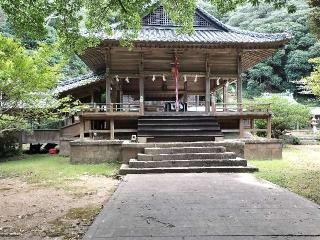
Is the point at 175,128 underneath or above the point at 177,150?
above

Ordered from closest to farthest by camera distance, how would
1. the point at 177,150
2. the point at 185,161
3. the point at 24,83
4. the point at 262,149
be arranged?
the point at 185,161 → the point at 177,150 → the point at 24,83 → the point at 262,149

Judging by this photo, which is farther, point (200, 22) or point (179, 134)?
point (200, 22)

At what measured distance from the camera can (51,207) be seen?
7719mm

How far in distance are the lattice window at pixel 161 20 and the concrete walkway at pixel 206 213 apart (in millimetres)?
12289

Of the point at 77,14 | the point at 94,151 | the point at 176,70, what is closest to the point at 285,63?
the point at 176,70

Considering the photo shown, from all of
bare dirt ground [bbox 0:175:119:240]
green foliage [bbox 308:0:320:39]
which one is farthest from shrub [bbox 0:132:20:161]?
green foliage [bbox 308:0:320:39]

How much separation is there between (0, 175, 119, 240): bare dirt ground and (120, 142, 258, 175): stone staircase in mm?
1537

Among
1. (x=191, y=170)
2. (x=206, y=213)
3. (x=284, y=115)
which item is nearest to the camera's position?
(x=206, y=213)

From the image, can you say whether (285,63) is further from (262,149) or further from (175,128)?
(175,128)

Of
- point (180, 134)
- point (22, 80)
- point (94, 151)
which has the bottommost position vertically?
point (94, 151)

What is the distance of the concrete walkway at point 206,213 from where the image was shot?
17.2 ft

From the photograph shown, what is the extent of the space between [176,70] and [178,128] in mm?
3282

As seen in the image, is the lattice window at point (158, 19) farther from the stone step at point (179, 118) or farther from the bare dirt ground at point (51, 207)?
the bare dirt ground at point (51, 207)

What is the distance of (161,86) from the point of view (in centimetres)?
2425
